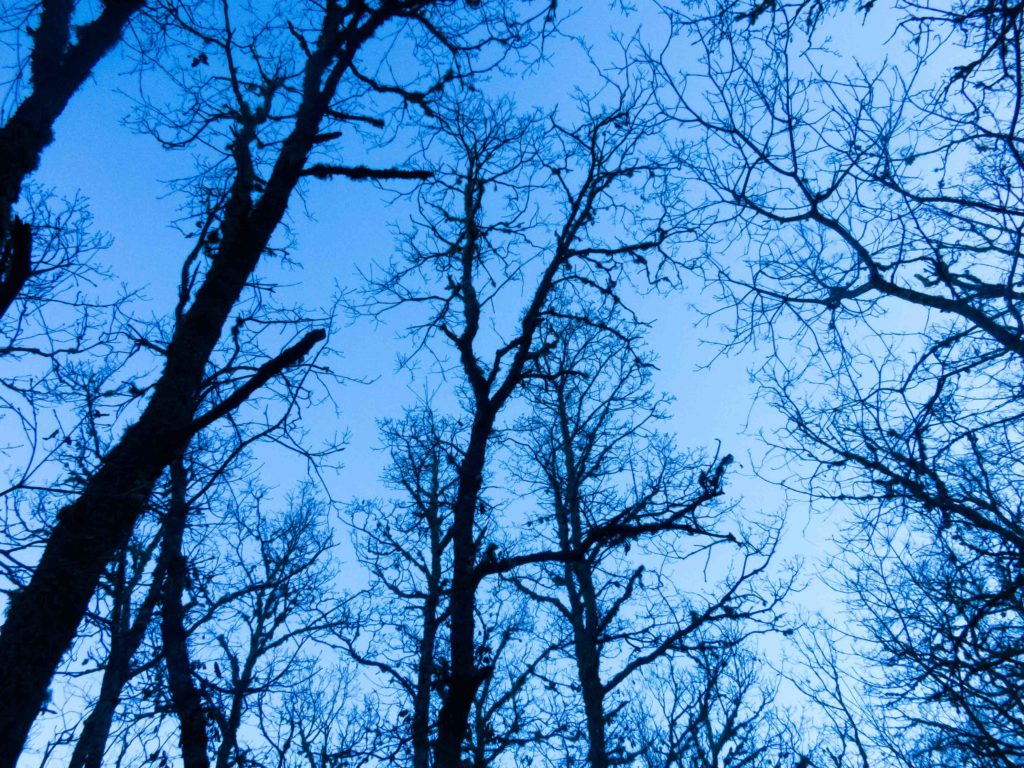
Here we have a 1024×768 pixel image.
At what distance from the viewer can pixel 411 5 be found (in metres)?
5.23

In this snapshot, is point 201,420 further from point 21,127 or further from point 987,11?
point 987,11

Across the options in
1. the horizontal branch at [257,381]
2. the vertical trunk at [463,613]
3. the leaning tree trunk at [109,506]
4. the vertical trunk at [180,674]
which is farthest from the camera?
the vertical trunk at [180,674]

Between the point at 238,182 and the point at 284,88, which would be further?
the point at 284,88

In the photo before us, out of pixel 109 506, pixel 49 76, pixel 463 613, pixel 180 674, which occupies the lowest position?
pixel 109 506

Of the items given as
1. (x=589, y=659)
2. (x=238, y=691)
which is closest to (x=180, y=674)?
(x=238, y=691)

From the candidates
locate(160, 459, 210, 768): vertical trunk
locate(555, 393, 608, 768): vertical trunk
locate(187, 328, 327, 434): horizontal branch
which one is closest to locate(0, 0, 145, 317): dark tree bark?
locate(187, 328, 327, 434): horizontal branch

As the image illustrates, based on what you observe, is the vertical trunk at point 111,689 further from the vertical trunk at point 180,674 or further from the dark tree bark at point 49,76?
the dark tree bark at point 49,76

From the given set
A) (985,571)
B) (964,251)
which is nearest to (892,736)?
(985,571)

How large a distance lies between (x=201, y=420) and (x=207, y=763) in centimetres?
439

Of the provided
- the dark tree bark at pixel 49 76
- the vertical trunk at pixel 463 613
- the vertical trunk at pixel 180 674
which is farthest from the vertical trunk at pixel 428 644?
the dark tree bark at pixel 49 76

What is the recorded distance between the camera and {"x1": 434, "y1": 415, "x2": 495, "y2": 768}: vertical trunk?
174 inches

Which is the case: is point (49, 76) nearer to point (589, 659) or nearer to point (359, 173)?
point (359, 173)

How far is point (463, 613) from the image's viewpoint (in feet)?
15.9

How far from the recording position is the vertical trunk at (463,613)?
4.43 metres
